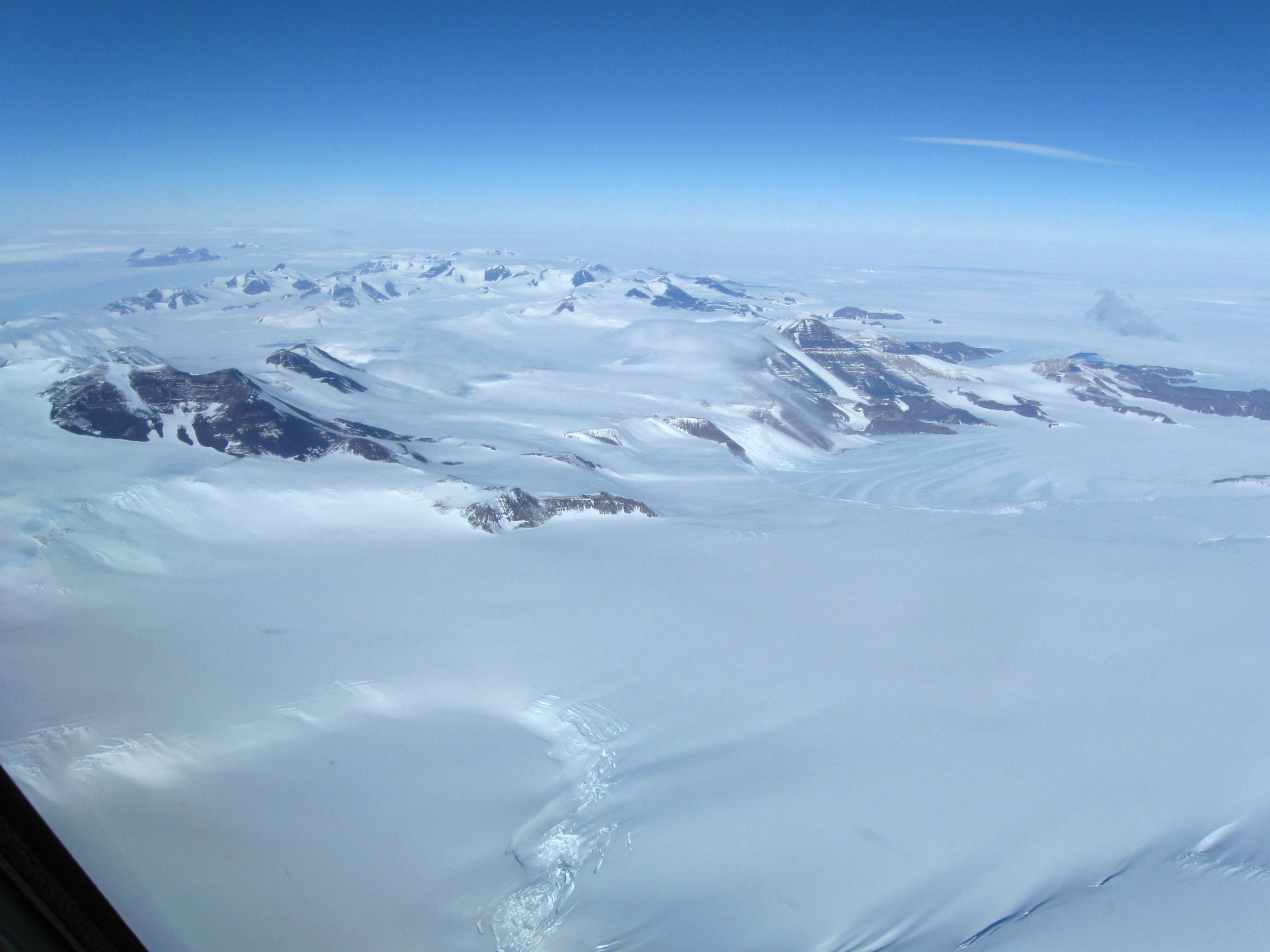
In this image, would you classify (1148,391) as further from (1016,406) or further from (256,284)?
(256,284)

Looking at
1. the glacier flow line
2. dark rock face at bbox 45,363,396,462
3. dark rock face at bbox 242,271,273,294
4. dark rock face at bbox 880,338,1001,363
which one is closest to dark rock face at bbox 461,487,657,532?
dark rock face at bbox 45,363,396,462

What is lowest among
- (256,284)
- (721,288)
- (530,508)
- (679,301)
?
(530,508)

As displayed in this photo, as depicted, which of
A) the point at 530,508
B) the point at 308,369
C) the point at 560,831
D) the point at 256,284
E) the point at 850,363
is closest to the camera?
the point at 560,831

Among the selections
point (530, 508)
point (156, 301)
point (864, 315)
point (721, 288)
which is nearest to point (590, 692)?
point (530, 508)

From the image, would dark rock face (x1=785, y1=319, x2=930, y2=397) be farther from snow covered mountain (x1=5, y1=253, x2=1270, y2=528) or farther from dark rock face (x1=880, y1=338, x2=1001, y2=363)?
→ dark rock face (x1=880, y1=338, x2=1001, y2=363)

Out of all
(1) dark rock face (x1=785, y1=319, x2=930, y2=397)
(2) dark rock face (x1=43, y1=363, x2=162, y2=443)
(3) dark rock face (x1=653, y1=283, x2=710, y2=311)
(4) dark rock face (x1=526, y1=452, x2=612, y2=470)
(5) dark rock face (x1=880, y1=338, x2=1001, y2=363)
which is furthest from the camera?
(3) dark rock face (x1=653, y1=283, x2=710, y2=311)

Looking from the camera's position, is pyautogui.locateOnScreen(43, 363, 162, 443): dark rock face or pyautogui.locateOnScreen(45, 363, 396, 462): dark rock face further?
pyautogui.locateOnScreen(45, 363, 396, 462): dark rock face
